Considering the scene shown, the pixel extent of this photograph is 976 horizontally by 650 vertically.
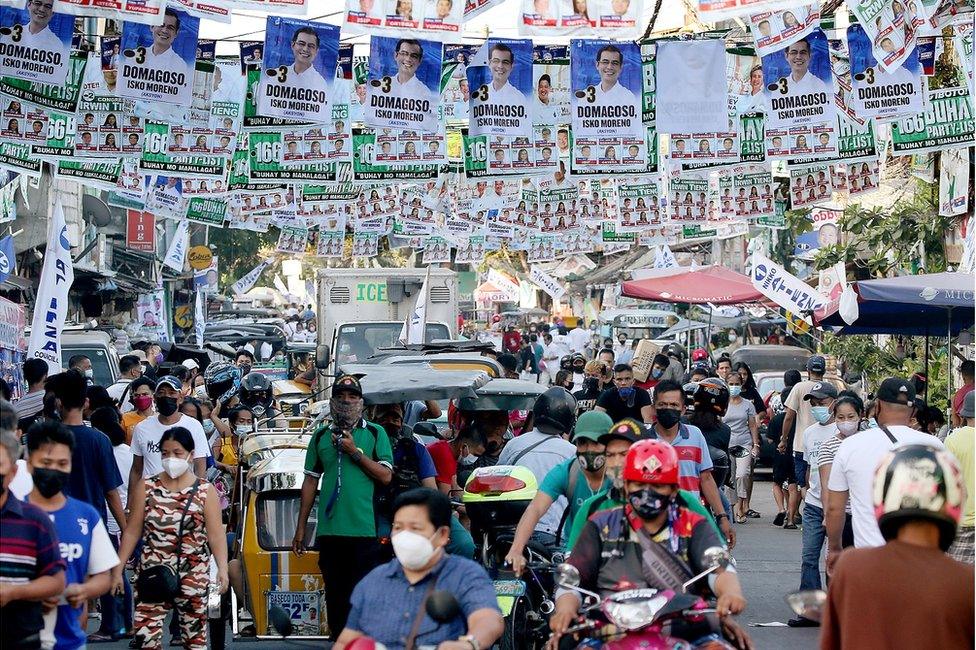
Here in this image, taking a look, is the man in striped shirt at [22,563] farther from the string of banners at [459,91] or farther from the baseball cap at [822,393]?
the baseball cap at [822,393]

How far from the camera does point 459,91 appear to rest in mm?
14945

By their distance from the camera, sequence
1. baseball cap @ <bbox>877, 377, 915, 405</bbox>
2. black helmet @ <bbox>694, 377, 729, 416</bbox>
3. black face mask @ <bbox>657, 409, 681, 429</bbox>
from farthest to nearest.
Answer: black helmet @ <bbox>694, 377, 729, 416</bbox> → black face mask @ <bbox>657, 409, 681, 429</bbox> → baseball cap @ <bbox>877, 377, 915, 405</bbox>

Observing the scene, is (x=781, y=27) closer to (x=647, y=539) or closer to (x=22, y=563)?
(x=647, y=539)

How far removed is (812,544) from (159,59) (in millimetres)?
6254

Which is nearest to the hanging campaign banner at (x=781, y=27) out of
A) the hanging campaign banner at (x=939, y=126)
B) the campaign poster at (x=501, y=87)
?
the campaign poster at (x=501, y=87)

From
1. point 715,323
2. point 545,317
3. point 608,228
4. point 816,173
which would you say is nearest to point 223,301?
point 545,317

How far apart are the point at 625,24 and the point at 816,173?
8538 mm

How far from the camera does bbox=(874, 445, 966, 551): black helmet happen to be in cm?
520

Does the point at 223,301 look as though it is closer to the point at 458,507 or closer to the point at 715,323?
the point at 715,323

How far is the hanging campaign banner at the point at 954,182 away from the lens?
59.8 feet

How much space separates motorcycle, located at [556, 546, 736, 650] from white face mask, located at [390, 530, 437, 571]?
668 millimetres

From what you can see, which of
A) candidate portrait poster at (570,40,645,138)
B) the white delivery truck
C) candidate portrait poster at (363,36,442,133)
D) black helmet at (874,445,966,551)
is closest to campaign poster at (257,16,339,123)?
candidate portrait poster at (363,36,442,133)

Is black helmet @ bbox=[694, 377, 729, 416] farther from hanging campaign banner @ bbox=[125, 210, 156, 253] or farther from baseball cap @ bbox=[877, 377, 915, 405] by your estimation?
hanging campaign banner @ bbox=[125, 210, 156, 253]

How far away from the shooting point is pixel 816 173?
1908 cm
